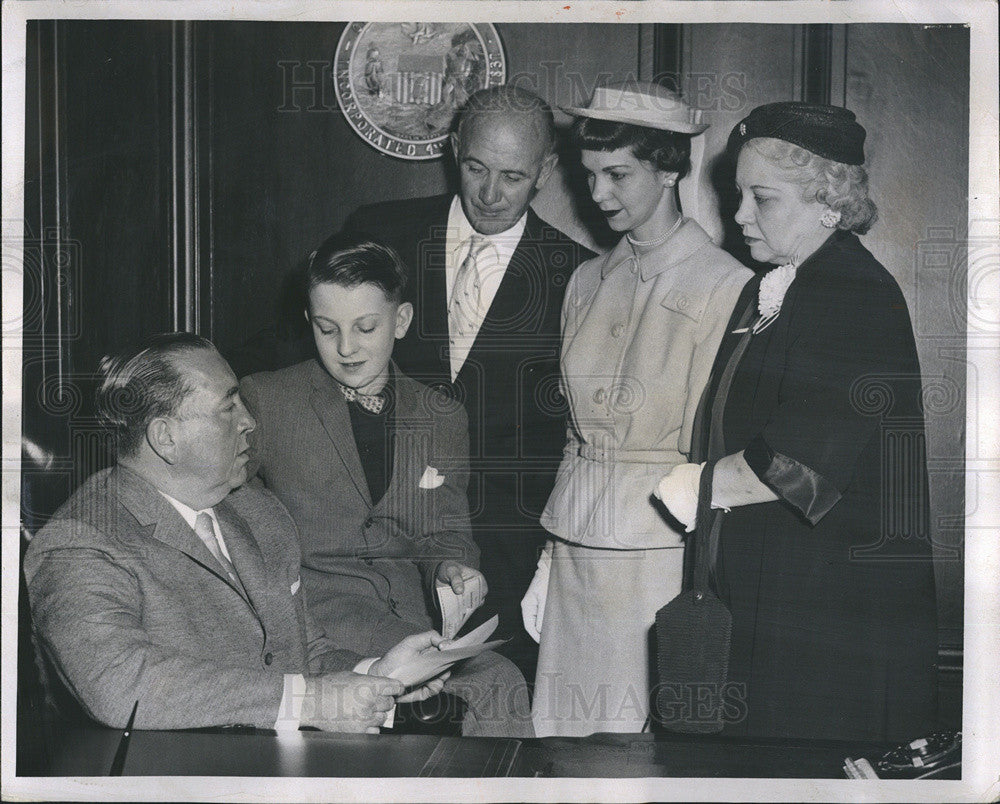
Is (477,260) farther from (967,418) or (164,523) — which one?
(967,418)

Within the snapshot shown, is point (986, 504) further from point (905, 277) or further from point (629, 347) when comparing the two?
point (629, 347)

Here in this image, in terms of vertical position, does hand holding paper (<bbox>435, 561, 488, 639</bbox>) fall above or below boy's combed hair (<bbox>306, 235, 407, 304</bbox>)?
below

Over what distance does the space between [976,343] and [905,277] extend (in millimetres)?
270

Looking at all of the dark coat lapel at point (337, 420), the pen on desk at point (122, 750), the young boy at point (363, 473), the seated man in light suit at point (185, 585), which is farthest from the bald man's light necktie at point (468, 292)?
the pen on desk at point (122, 750)

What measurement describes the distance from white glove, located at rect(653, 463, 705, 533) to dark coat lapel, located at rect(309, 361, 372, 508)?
774 mm

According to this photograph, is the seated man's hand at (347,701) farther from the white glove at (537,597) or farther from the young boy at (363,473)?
the white glove at (537,597)

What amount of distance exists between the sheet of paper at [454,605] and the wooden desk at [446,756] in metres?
0.29

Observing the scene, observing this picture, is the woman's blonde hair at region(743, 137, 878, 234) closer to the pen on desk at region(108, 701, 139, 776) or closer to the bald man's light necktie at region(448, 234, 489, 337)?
the bald man's light necktie at region(448, 234, 489, 337)

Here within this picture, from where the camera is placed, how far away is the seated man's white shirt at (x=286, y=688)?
2523 mm

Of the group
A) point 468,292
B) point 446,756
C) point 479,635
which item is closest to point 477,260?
point 468,292

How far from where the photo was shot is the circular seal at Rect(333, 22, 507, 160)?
263cm

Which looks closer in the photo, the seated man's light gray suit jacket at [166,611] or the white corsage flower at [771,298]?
the seated man's light gray suit jacket at [166,611]

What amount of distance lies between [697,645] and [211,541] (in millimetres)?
1278

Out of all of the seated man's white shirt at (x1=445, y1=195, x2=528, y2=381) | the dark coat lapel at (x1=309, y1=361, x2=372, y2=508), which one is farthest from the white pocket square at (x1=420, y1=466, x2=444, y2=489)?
the seated man's white shirt at (x1=445, y1=195, x2=528, y2=381)
